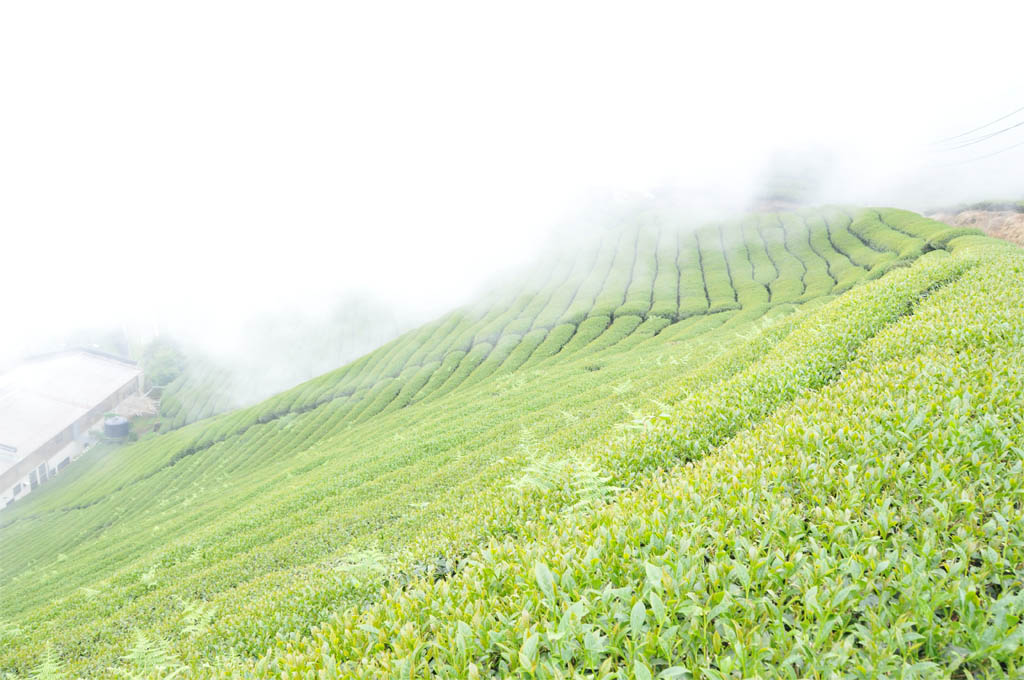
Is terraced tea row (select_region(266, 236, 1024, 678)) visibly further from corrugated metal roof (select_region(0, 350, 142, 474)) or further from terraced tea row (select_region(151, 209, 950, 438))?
corrugated metal roof (select_region(0, 350, 142, 474))

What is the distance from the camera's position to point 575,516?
721 centimetres

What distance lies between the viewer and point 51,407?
127 metres

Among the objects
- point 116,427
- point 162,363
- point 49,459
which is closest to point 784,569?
point 49,459

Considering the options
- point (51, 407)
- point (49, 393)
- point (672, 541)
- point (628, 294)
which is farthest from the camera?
point (49, 393)

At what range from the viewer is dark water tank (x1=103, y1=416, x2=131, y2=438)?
124688 mm

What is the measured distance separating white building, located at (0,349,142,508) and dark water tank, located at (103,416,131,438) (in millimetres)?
5003

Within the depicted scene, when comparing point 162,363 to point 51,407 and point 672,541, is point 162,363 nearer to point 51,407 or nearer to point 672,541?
point 51,407

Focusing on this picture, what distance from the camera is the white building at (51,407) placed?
104m

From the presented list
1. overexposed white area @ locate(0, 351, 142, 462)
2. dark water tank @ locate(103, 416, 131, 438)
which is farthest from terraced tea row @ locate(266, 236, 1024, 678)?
dark water tank @ locate(103, 416, 131, 438)

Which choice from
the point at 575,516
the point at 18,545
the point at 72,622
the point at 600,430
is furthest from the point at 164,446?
the point at 575,516

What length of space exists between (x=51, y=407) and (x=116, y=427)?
741 inches

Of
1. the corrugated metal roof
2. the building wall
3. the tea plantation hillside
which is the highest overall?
the tea plantation hillside

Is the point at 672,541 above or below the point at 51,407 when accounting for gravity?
above

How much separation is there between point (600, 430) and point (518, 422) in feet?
24.3
